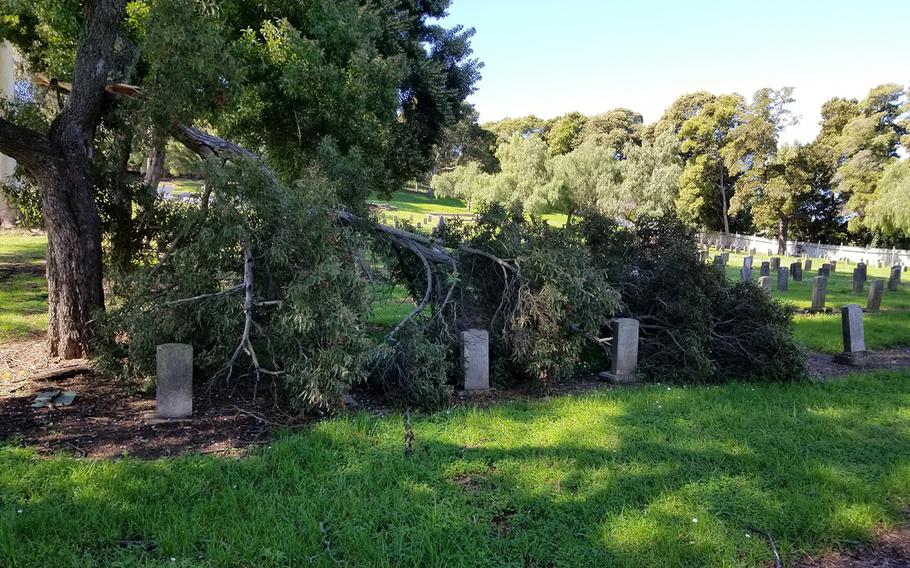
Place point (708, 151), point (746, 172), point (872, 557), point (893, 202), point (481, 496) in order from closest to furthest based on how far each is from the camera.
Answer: point (872, 557) → point (481, 496) → point (893, 202) → point (746, 172) → point (708, 151)

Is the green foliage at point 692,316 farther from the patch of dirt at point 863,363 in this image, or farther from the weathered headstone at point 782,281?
the weathered headstone at point 782,281

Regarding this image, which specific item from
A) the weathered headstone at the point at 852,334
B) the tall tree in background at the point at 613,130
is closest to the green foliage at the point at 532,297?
the weathered headstone at the point at 852,334

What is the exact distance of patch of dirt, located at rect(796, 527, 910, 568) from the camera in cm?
346

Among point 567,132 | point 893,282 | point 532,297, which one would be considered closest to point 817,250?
point 893,282

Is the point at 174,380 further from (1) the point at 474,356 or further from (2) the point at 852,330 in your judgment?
(2) the point at 852,330

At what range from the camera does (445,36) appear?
17.6m

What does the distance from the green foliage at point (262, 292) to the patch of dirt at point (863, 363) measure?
21.2 ft

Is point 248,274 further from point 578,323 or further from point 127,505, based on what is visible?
point 578,323

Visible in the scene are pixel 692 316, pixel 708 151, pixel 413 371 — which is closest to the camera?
pixel 413 371

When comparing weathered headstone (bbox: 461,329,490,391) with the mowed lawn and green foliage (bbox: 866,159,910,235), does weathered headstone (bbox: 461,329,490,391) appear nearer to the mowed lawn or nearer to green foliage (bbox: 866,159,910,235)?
the mowed lawn

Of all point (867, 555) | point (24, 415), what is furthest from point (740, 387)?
point (24, 415)

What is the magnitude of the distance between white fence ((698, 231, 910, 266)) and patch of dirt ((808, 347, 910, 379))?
18.8 metres

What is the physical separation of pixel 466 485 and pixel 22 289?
11.8 m

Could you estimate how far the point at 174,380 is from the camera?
17.4 ft
